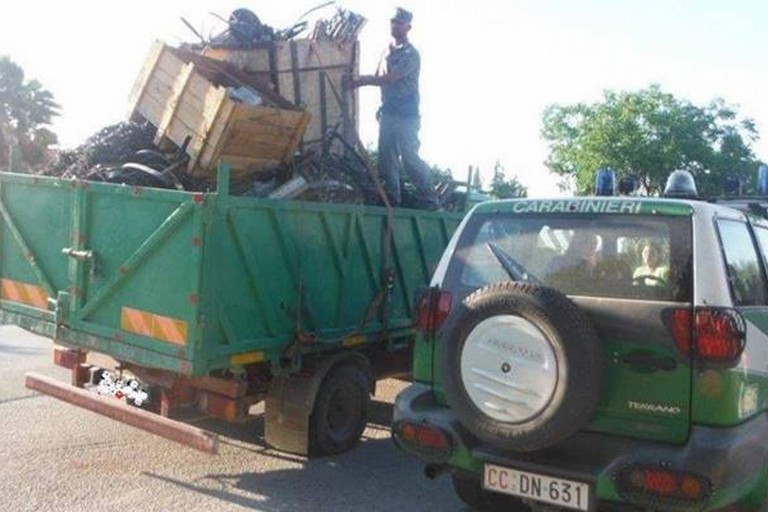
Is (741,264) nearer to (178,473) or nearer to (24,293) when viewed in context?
(178,473)

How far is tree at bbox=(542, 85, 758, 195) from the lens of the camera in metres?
26.5

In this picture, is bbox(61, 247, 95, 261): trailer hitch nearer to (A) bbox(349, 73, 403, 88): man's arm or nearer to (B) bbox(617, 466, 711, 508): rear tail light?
(A) bbox(349, 73, 403, 88): man's arm

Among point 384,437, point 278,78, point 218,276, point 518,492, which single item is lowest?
point 384,437

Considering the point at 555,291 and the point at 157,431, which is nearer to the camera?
the point at 555,291

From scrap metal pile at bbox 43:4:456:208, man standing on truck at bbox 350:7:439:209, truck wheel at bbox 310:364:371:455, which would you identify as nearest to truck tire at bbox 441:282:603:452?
truck wheel at bbox 310:364:371:455

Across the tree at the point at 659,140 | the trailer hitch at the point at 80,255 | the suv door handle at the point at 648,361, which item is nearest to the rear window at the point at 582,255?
the suv door handle at the point at 648,361

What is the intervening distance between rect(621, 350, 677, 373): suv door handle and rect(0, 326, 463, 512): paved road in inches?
72.0

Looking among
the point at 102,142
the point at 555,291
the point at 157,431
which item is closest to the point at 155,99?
the point at 102,142

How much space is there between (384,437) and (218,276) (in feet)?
7.75

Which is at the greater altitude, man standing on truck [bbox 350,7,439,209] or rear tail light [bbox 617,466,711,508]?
man standing on truck [bbox 350,7,439,209]

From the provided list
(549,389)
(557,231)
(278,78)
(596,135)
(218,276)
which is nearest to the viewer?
(549,389)

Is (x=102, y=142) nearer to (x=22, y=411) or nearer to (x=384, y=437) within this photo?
(x=22, y=411)

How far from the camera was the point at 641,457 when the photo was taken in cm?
342

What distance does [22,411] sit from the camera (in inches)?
257
